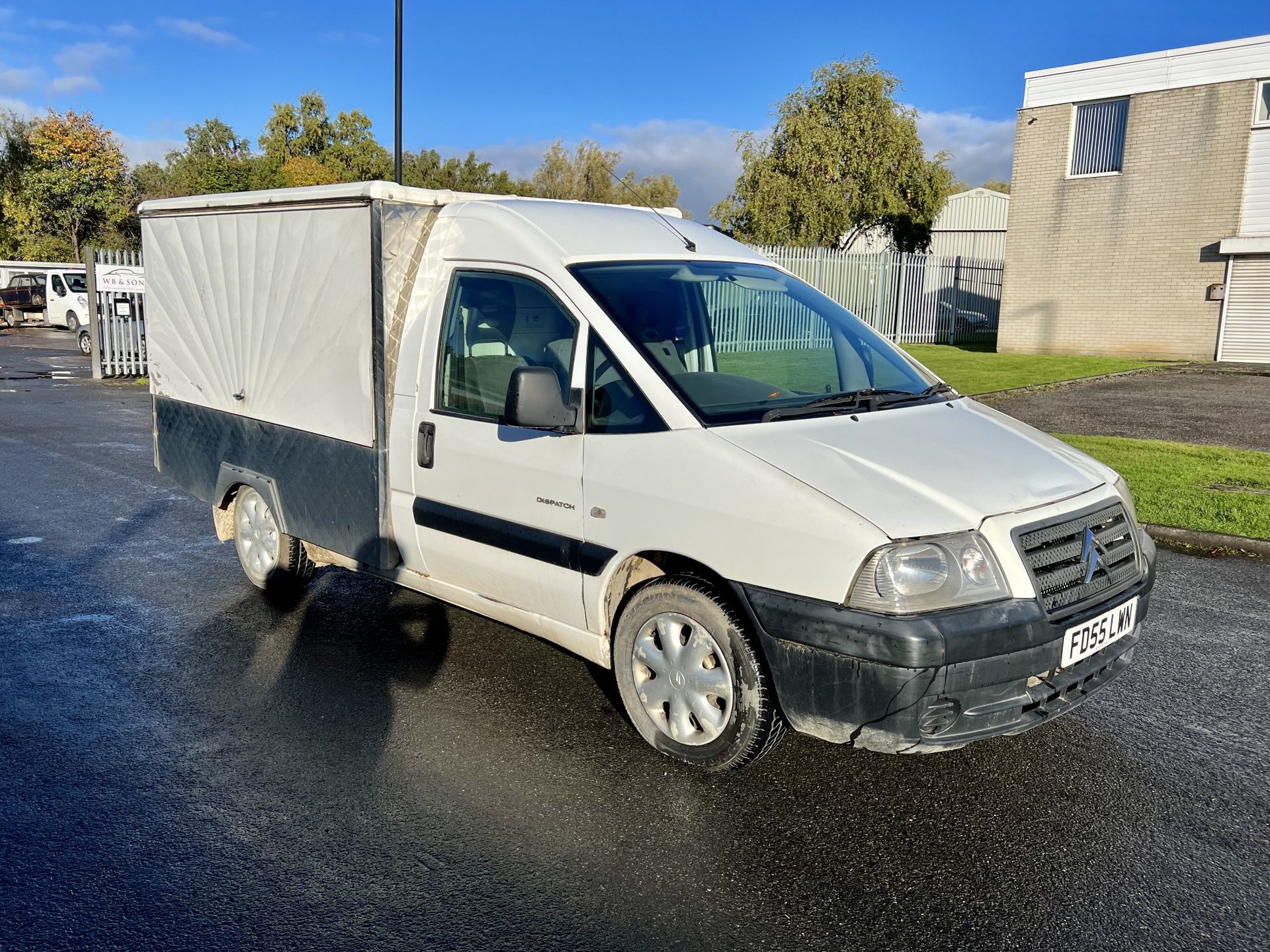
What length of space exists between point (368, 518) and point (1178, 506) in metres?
6.43

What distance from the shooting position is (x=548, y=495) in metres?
4.18

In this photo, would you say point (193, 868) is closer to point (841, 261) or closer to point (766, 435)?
point (766, 435)

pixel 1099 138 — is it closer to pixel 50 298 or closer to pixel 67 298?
pixel 67 298

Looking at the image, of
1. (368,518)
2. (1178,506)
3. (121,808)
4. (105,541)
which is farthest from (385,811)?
(1178,506)

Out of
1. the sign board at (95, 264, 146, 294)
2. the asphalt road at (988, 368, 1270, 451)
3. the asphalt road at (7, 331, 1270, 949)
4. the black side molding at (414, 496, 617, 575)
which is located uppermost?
the sign board at (95, 264, 146, 294)

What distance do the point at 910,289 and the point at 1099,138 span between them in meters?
5.84

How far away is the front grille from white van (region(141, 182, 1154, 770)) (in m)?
0.01

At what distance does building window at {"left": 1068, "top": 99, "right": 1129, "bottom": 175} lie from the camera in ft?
79.9

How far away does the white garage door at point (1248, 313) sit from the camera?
74.4 feet

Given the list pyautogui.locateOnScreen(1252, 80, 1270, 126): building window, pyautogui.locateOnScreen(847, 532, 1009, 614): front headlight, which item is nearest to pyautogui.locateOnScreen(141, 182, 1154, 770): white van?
pyautogui.locateOnScreen(847, 532, 1009, 614): front headlight

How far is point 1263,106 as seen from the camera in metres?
22.2

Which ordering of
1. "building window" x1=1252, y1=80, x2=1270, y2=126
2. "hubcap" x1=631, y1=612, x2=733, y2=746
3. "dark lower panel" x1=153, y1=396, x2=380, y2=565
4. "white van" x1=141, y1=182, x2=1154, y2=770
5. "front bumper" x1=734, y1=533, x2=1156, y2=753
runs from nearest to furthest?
"front bumper" x1=734, y1=533, x2=1156, y2=753 → "white van" x1=141, y1=182, x2=1154, y2=770 → "hubcap" x1=631, y1=612, x2=733, y2=746 → "dark lower panel" x1=153, y1=396, x2=380, y2=565 → "building window" x1=1252, y1=80, x2=1270, y2=126

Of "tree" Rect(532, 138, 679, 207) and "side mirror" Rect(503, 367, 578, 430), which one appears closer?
"side mirror" Rect(503, 367, 578, 430)

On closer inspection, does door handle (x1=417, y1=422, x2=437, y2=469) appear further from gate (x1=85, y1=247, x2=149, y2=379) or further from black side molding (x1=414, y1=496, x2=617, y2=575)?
gate (x1=85, y1=247, x2=149, y2=379)
